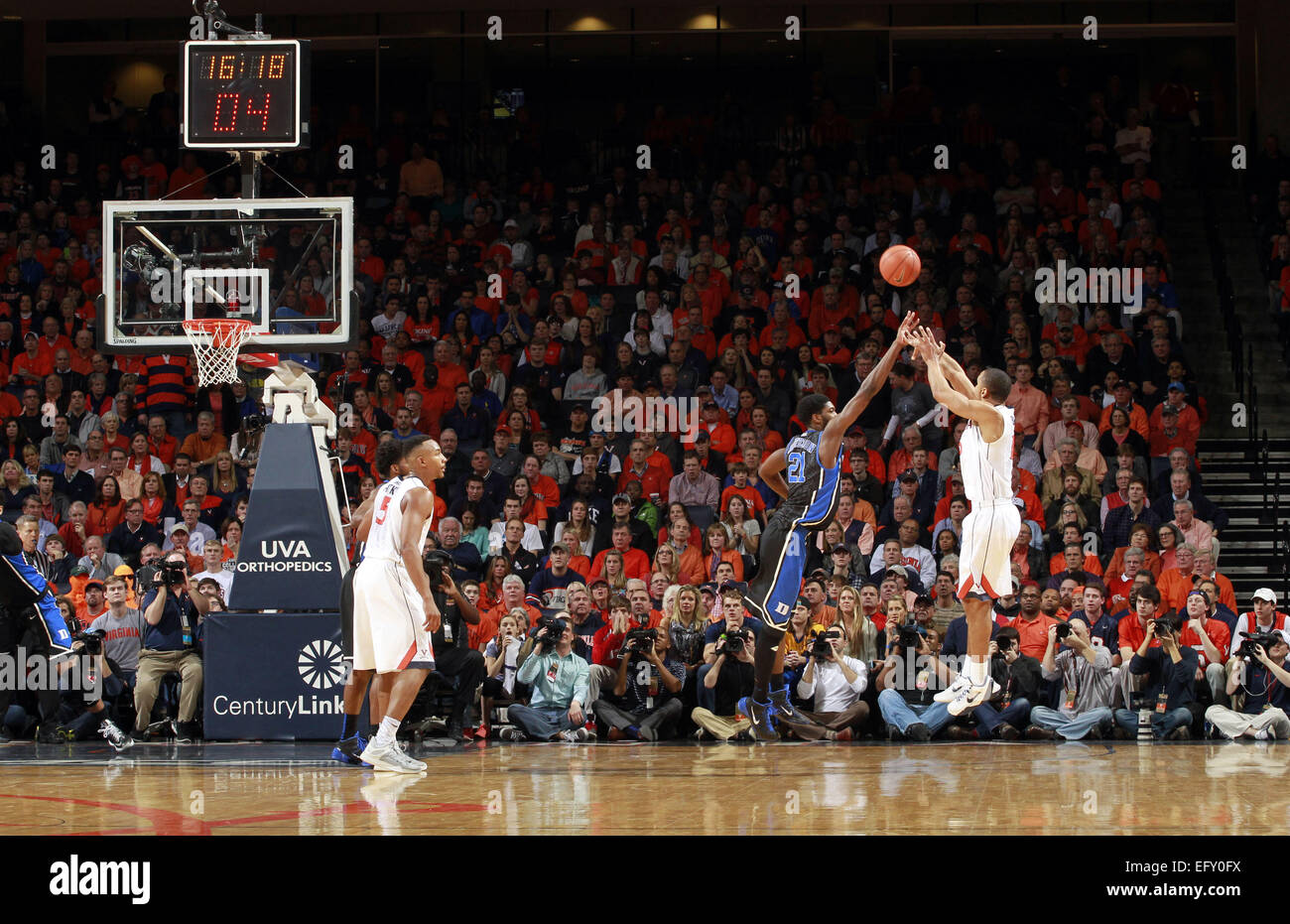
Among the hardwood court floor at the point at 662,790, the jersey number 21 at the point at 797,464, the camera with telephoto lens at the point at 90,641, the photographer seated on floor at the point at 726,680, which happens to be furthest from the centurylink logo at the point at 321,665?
the jersey number 21 at the point at 797,464

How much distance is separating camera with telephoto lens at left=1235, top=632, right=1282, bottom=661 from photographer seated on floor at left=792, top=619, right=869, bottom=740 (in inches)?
108

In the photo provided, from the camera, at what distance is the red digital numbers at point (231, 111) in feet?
35.6

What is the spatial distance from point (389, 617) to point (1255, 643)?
635cm

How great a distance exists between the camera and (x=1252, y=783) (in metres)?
9.05

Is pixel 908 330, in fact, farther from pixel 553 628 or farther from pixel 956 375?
pixel 553 628

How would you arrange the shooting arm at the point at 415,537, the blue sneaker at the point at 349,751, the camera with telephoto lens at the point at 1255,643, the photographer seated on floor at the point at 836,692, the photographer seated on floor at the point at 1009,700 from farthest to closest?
the photographer seated on floor at the point at 1009,700
the photographer seated on floor at the point at 836,692
the camera with telephoto lens at the point at 1255,643
the blue sneaker at the point at 349,751
the shooting arm at the point at 415,537

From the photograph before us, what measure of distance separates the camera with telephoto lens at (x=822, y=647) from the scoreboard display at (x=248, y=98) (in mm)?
5016

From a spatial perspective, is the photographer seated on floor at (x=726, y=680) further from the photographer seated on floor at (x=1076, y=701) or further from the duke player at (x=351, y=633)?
the duke player at (x=351, y=633)

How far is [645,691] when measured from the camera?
12508 mm

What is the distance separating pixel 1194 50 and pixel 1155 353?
24.3ft

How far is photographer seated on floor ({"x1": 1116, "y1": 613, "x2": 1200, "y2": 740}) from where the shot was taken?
1196 centimetres

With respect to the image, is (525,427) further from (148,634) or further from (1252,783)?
(1252,783)

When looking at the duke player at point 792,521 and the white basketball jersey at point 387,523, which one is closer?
the duke player at point 792,521

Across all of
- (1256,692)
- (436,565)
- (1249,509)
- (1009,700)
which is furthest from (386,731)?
(1249,509)
